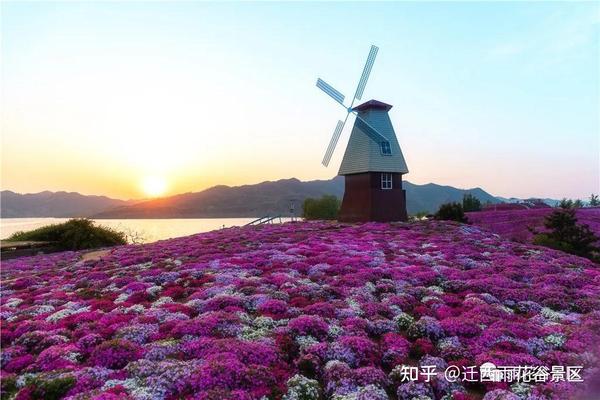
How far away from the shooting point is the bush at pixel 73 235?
46.6 metres

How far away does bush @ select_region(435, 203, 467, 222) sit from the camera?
52438mm

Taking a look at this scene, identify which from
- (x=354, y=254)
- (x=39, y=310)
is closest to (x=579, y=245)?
(x=354, y=254)

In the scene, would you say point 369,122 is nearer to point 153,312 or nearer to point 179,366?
point 153,312

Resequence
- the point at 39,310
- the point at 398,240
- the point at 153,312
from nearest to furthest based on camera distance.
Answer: the point at 153,312 < the point at 39,310 < the point at 398,240

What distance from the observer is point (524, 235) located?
1793 inches

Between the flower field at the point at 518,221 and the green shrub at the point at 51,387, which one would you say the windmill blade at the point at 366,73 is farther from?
the green shrub at the point at 51,387

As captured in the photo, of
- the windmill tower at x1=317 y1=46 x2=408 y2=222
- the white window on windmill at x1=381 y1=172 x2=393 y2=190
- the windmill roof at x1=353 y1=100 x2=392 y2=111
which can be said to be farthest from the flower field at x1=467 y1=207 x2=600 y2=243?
the windmill roof at x1=353 y1=100 x2=392 y2=111

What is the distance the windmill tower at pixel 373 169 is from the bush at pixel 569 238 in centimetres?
1538

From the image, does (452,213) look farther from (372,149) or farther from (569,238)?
(569,238)

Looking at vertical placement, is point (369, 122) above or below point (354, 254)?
above

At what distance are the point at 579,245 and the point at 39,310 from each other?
37710 mm

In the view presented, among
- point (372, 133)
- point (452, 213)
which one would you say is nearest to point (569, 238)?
point (452, 213)

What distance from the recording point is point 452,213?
52625 millimetres

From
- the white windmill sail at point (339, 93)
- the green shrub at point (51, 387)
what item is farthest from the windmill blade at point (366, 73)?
the green shrub at point (51, 387)
